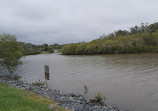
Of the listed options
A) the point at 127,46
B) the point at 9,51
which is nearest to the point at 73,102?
the point at 9,51

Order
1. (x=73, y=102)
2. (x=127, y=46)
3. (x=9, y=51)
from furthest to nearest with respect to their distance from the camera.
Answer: (x=127, y=46) < (x=9, y=51) < (x=73, y=102)

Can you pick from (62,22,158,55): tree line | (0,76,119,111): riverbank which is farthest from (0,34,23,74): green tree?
(62,22,158,55): tree line

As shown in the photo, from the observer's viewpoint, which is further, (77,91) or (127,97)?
(77,91)

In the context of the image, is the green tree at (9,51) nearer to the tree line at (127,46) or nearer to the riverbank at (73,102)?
the riverbank at (73,102)

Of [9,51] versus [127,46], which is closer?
[9,51]

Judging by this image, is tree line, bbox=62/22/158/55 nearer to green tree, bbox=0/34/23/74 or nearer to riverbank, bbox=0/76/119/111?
green tree, bbox=0/34/23/74

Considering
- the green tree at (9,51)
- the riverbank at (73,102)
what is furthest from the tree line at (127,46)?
the riverbank at (73,102)

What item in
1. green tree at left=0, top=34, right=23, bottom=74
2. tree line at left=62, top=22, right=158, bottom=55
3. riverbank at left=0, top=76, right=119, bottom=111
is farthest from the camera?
tree line at left=62, top=22, right=158, bottom=55

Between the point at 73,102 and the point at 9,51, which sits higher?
the point at 9,51

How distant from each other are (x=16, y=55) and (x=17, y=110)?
20.8 metres

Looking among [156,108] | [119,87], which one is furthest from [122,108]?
[119,87]

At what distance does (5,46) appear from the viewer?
85.7ft

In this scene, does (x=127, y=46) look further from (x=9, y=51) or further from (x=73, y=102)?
(x=73, y=102)

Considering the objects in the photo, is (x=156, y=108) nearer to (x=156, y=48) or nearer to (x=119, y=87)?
(x=119, y=87)
